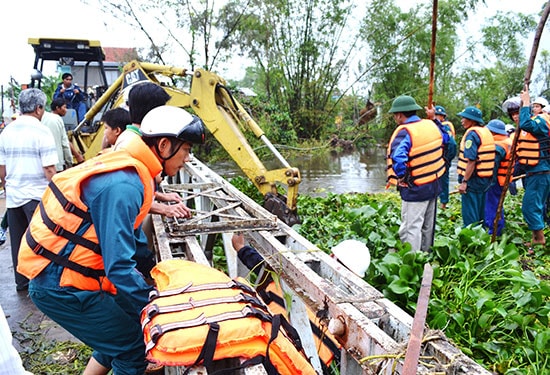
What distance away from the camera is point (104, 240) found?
6.52ft

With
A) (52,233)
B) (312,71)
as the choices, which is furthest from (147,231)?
(312,71)

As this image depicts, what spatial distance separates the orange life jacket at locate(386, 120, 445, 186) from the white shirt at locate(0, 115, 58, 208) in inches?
149

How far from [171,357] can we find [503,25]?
108ft

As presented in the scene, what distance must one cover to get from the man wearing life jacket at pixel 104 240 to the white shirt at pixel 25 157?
8.41ft

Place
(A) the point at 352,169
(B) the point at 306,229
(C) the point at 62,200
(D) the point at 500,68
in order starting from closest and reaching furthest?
1. (C) the point at 62,200
2. (B) the point at 306,229
3. (A) the point at 352,169
4. (D) the point at 500,68

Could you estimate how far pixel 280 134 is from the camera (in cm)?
1858

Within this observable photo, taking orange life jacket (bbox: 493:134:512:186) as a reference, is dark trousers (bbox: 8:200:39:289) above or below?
below

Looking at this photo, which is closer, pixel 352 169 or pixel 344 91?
pixel 352 169

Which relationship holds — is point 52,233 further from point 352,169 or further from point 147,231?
point 352,169

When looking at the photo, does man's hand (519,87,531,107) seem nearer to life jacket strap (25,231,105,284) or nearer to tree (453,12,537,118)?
life jacket strap (25,231,105,284)

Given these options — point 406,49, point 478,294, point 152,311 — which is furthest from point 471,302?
point 406,49

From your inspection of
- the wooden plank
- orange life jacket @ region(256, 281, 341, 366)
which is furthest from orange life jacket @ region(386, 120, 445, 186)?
orange life jacket @ region(256, 281, 341, 366)

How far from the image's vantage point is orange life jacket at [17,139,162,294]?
210cm

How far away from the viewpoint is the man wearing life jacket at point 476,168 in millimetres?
6281
